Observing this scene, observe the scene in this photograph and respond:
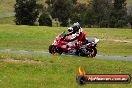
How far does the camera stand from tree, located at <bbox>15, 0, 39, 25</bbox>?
308ft

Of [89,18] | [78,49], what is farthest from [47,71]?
[89,18]

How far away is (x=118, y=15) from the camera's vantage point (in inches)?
4040

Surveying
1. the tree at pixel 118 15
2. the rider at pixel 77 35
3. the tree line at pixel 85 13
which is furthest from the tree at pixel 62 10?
the rider at pixel 77 35

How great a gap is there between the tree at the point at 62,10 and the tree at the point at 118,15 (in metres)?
11.0

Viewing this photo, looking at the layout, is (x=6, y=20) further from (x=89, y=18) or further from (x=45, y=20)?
(x=45, y=20)

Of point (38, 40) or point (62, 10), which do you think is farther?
point (62, 10)

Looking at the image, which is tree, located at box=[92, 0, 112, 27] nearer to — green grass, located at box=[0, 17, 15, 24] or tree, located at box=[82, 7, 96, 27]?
tree, located at box=[82, 7, 96, 27]

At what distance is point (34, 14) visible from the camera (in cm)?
9500

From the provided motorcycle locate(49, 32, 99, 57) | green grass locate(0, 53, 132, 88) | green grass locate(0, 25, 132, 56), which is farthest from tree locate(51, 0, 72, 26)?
green grass locate(0, 53, 132, 88)

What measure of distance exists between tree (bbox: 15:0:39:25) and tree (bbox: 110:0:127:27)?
19.0 meters

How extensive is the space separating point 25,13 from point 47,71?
251 feet

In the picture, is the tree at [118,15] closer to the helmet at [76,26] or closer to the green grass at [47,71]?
the helmet at [76,26]

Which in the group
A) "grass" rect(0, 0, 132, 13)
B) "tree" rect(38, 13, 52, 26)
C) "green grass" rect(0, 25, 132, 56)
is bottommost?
"grass" rect(0, 0, 132, 13)

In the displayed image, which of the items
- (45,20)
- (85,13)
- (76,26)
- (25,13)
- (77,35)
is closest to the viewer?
(76,26)
